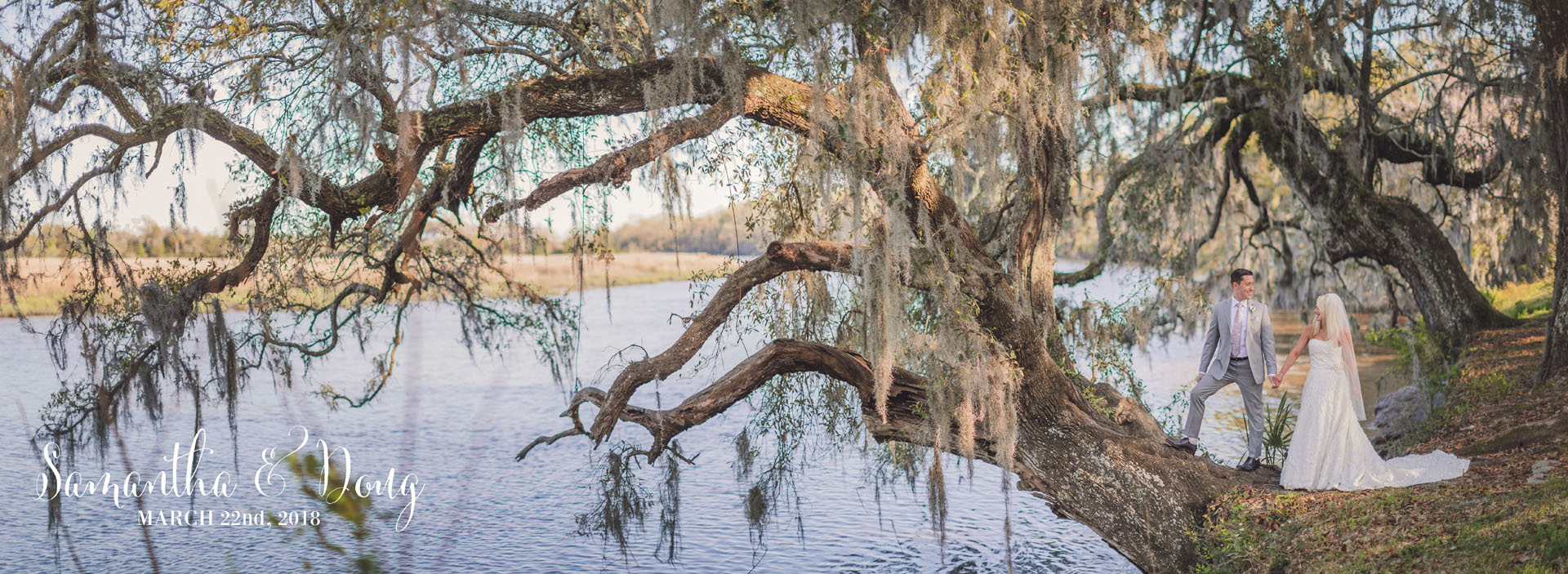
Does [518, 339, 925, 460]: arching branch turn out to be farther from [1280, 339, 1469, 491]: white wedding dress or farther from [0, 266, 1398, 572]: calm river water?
[1280, 339, 1469, 491]: white wedding dress

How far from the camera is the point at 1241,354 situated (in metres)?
7.14

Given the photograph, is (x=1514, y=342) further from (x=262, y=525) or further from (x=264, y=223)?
(x=262, y=525)

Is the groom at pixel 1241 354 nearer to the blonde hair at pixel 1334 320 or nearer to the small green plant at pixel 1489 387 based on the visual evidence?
the blonde hair at pixel 1334 320

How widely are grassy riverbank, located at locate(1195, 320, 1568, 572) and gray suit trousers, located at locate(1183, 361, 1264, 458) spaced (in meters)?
0.43

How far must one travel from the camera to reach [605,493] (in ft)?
25.2

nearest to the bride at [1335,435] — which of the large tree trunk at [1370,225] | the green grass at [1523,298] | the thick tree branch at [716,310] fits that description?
the thick tree branch at [716,310]

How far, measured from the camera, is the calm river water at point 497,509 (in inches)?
401

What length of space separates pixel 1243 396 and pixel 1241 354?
297 millimetres

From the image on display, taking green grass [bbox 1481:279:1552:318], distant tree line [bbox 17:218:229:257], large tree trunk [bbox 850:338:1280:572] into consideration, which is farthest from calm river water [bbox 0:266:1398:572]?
green grass [bbox 1481:279:1552:318]

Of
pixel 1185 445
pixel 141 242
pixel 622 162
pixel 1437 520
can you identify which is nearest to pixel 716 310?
pixel 622 162

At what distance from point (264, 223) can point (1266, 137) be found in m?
9.41

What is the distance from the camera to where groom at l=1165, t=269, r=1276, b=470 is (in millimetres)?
7059

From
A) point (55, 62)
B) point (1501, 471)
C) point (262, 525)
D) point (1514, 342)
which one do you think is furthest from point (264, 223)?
point (1514, 342)

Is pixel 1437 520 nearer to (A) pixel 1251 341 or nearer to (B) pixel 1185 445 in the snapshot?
(A) pixel 1251 341
